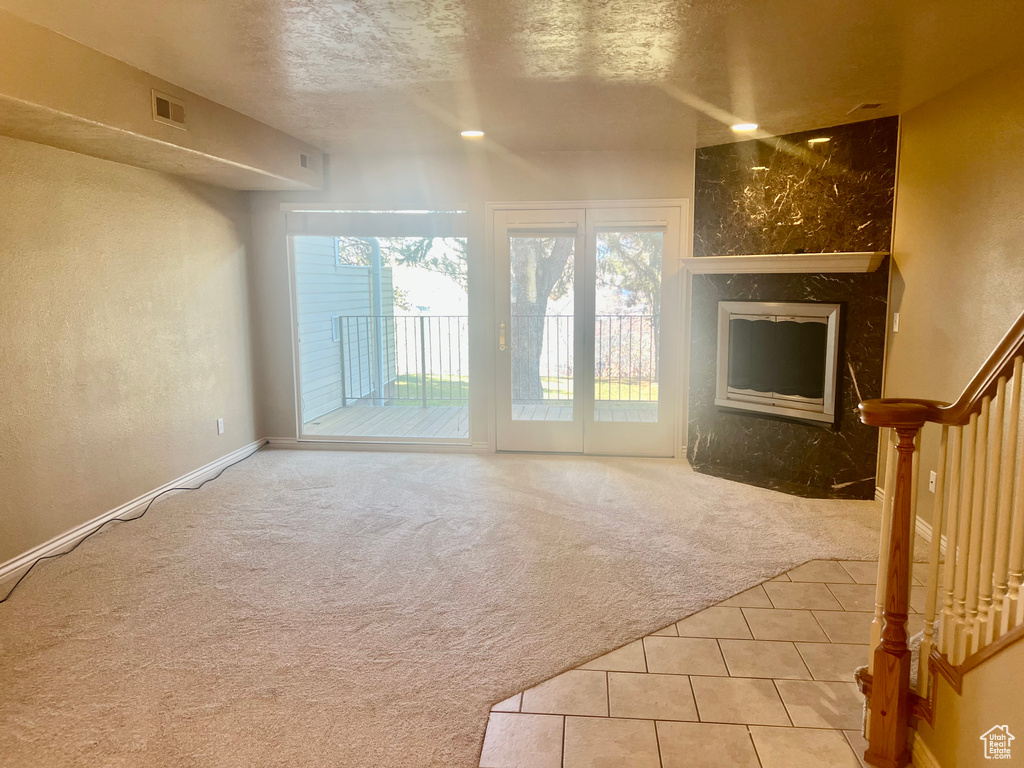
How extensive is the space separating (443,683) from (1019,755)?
1648 millimetres

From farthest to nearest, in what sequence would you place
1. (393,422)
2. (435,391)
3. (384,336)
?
(384,336) < (435,391) < (393,422)

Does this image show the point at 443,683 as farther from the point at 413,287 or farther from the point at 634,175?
the point at 413,287

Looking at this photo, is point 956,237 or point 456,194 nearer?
point 956,237

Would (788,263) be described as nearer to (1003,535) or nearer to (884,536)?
(884,536)

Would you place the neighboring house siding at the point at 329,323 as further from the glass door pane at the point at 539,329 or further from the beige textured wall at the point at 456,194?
the glass door pane at the point at 539,329

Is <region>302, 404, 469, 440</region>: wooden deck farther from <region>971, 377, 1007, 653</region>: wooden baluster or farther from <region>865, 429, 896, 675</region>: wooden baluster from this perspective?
<region>971, 377, 1007, 653</region>: wooden baluster

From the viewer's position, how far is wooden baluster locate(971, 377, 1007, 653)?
5.27ft

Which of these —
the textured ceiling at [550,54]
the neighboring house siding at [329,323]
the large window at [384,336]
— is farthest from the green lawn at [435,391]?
the textured ceiling at [550,54]

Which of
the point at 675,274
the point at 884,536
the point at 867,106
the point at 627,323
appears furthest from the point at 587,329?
the point at 884,536

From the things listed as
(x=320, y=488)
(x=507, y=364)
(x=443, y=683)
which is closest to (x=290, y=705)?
(x=443, y=683)

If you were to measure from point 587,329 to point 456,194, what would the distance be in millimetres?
1513

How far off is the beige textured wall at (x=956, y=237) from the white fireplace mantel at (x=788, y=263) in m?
0.20

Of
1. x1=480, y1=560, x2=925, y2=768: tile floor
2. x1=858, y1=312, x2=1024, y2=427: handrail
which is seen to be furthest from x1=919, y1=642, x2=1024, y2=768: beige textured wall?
x1=858, y1=312, x2=1024, y2=427: handrail

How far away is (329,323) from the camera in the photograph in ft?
24.2
